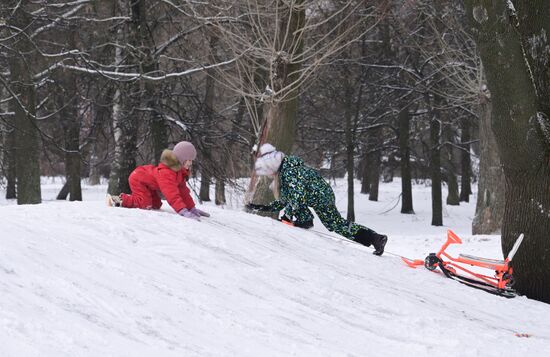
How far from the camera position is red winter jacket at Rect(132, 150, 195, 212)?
24.0ft

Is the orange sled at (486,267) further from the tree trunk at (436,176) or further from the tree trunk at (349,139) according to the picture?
the tree trunk at (436,176)

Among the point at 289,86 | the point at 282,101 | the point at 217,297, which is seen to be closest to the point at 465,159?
the point at 282,101

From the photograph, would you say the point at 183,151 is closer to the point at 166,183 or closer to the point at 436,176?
the point at 166,183

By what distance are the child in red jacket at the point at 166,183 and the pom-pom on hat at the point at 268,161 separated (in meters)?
0.86

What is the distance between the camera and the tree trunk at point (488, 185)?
15.4m

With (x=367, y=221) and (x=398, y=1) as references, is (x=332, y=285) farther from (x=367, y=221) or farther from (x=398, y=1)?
(x=367, y=221)

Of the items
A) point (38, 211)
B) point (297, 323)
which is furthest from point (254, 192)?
point (297, 323)

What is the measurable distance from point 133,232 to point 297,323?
78.2 inches

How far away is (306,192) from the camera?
8055 mm

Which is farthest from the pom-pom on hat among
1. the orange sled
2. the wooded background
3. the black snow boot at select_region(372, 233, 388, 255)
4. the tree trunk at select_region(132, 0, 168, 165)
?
the tree trunk at select_region(132, 0, 168, 165)

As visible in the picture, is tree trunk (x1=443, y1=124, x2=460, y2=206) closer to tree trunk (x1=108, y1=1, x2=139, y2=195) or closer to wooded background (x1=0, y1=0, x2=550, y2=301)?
wooded background (x1=0, y1=0, x2=550, y2=301)

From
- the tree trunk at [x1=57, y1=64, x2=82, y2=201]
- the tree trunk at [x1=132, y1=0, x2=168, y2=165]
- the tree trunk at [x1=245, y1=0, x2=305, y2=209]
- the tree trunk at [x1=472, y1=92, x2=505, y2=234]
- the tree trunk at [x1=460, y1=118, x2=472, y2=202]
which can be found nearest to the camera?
the tree trunk at [x1=245, y1=0, x2=305, y2=209]

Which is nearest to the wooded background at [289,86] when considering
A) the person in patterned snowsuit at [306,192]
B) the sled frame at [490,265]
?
the sled frame at [490,265]

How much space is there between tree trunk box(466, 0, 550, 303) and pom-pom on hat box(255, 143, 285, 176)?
247 centimetres
